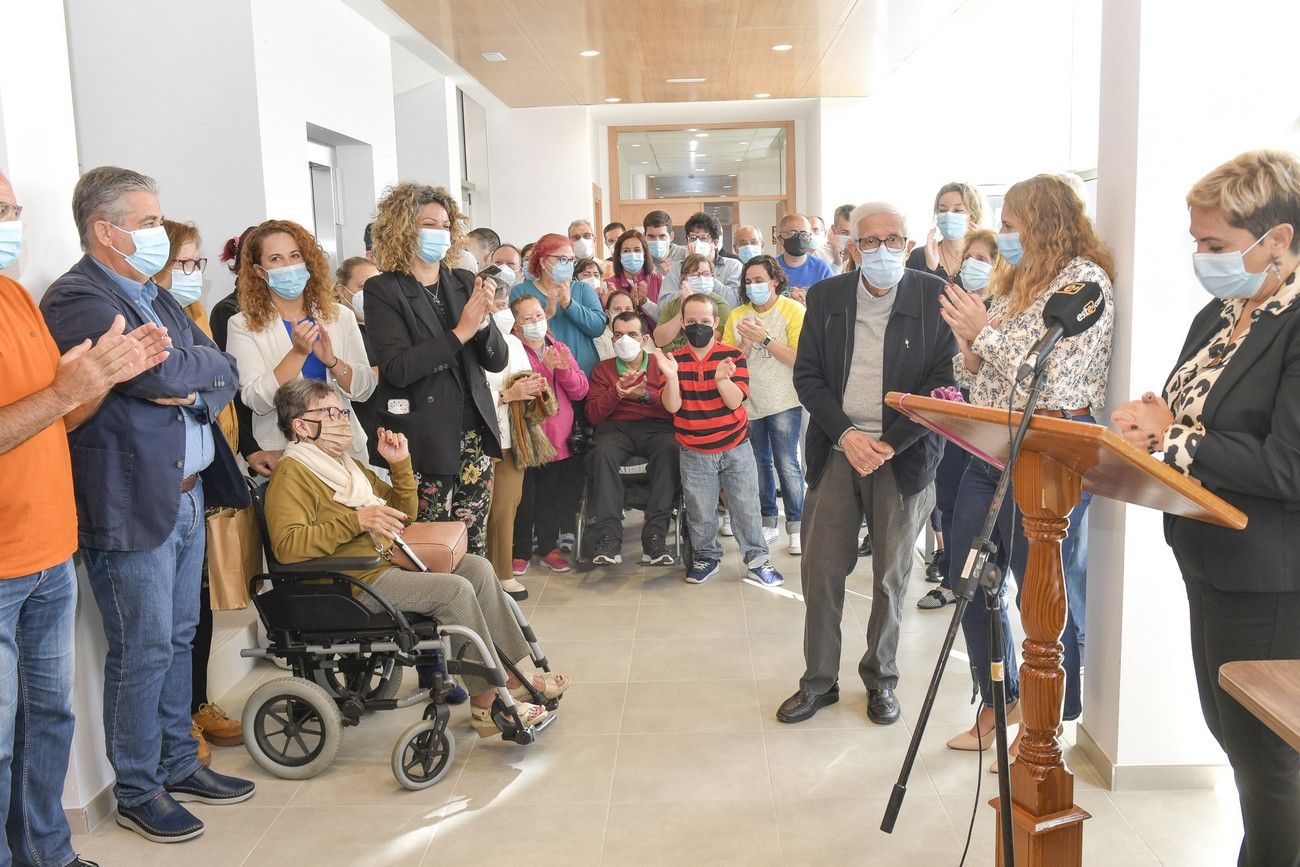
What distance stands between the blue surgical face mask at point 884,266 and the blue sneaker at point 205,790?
2.32 metres

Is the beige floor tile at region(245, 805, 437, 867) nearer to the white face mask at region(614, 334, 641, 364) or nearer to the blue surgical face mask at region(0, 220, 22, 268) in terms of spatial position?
the blue surgical face mask at region(0, 220, 22, 268)

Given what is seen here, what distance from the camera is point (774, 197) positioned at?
13312 mm

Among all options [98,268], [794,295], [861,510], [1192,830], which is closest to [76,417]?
[98,268]

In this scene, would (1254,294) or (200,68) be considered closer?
(1254,294)

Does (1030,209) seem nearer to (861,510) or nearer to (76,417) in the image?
(861,510)

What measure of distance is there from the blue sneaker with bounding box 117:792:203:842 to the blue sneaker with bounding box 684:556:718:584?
102 inches

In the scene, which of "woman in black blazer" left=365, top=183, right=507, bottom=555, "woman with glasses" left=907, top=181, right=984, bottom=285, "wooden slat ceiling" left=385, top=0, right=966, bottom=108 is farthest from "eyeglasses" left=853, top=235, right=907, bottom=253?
"wooden slat ceiling" left=385, top=0, right=966, bottom=108

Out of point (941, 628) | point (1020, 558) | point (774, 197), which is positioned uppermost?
point (774, 197)

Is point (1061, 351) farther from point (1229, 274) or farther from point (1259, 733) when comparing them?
point (1259, 733)

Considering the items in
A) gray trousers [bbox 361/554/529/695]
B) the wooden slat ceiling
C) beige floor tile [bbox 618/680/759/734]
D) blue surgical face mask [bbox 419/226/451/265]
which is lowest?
beige floor tile [bbox 618/680/759/734]

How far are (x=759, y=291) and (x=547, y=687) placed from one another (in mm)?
2414

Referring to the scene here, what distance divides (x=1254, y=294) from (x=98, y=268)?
247cm

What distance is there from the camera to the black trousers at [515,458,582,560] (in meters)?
5.20

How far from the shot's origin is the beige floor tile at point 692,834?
255cm
